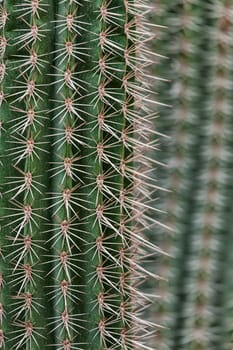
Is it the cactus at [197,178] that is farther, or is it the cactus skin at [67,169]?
the cactus at [197,178]

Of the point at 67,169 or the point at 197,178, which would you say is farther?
the point at 197,178

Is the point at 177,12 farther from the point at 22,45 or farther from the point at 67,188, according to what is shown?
the point at 67,188

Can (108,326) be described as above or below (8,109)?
below

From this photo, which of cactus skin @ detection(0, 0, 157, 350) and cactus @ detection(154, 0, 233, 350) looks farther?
cactus @ detection(154, 0, 233, 350)

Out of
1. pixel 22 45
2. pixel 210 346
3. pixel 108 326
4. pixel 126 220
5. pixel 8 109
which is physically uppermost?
pixel 22 45

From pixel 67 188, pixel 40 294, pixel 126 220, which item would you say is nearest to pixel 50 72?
pixel 67 188
